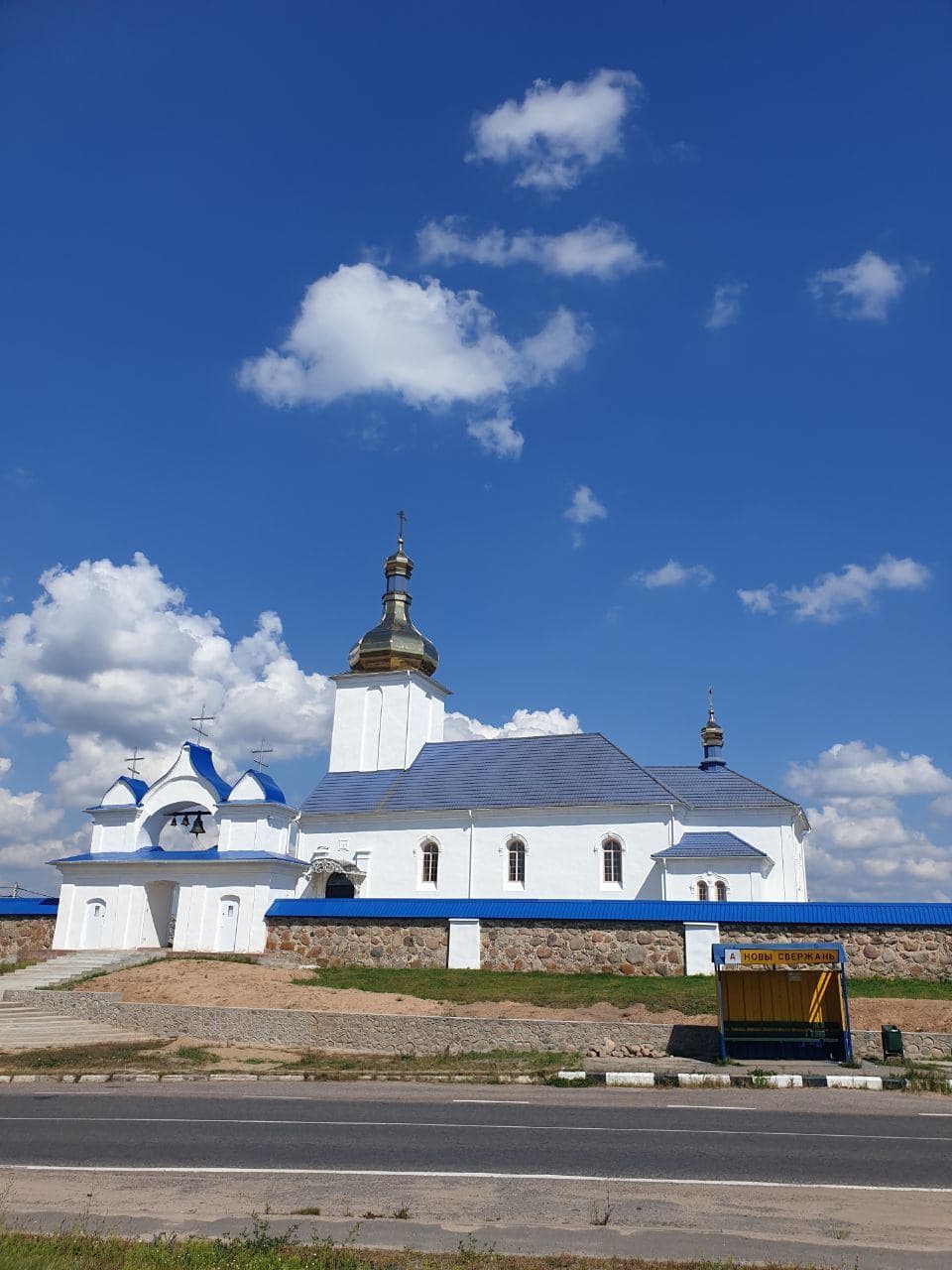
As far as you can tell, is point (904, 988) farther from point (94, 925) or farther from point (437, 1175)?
point (94, 925)

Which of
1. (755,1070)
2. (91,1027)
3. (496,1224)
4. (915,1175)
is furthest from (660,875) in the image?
(496,1224)

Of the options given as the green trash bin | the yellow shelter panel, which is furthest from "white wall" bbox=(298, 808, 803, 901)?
the green trash bin

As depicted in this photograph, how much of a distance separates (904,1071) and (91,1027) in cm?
1698

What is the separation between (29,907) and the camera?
32.0 meters

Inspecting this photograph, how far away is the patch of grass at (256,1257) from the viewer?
6.17 metres

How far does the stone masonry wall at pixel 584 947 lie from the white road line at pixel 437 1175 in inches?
619

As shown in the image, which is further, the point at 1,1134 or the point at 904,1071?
the point at 904,1071

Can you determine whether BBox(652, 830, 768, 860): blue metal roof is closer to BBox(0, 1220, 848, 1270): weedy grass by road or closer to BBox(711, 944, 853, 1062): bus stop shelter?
BBox(711, 944, 853, 1062): bus stop shelter

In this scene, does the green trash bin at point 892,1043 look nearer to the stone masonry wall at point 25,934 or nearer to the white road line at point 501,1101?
the white road line at point 501,1101

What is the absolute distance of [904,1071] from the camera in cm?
1605

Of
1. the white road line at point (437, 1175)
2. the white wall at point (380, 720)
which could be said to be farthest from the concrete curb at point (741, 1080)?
the white wall at point (380, 720)

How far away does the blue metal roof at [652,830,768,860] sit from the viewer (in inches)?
1176

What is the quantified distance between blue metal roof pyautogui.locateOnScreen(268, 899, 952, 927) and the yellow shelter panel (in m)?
4.63

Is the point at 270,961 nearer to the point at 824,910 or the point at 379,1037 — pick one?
the point at 379,1037
